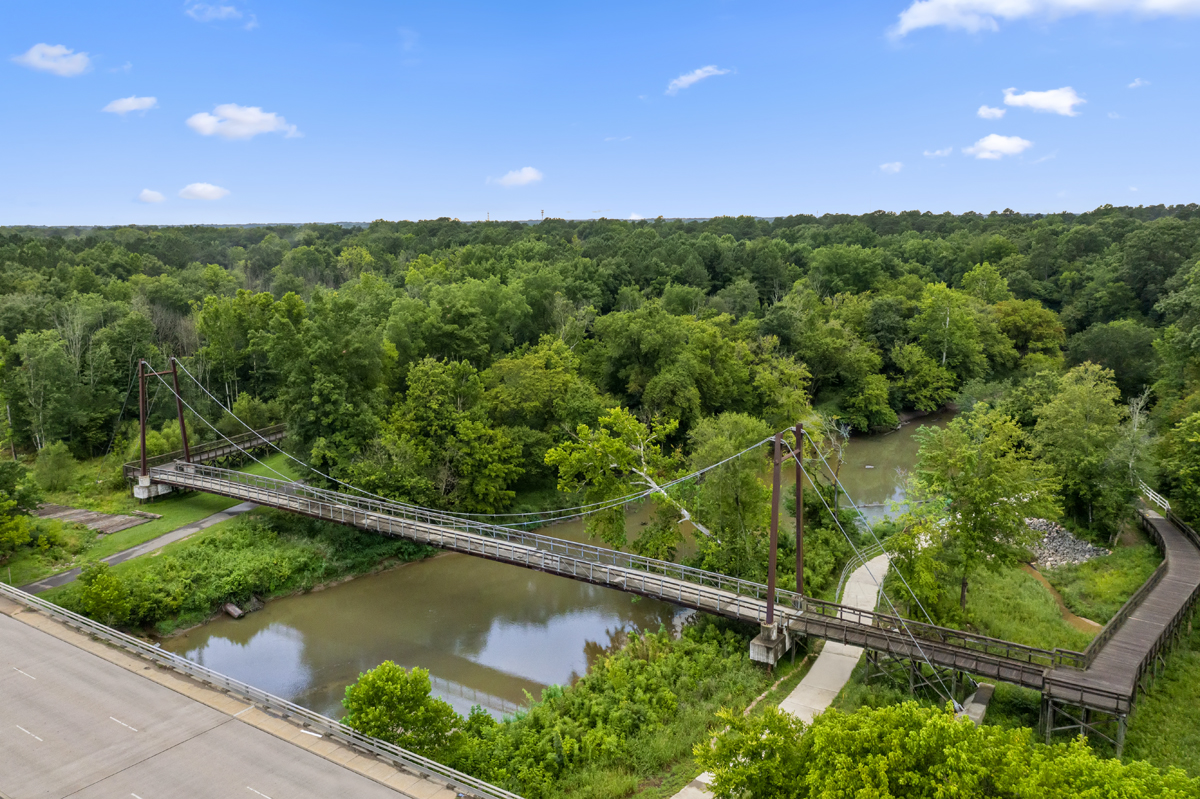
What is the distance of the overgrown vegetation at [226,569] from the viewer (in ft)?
87.5

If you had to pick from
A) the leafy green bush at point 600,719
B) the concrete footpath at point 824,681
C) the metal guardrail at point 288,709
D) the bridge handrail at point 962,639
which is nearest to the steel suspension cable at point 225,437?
the metal guardrail at point 288,709

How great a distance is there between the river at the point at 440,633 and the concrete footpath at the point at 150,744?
5359 mm

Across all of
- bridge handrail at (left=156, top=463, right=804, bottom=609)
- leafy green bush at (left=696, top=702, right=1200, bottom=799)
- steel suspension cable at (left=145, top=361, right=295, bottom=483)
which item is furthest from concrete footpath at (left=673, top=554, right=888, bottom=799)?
steel suspension cable at (left=145, top=361, right=295, bottom=483)

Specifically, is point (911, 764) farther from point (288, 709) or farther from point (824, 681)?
point (288, 709)

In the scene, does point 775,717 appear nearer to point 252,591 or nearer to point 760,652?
point 760,652

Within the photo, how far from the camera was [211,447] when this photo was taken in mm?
42781

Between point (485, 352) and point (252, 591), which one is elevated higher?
point (485, 352)

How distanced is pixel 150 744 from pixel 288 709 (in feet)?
9.71

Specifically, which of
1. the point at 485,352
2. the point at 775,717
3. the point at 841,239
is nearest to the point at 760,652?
the point at 775,717

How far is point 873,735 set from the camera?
→ 12672 millimetres

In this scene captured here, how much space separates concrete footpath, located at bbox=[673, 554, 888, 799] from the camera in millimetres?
17766

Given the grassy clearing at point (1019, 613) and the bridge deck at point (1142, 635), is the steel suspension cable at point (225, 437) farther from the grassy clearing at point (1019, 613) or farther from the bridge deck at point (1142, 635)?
the bridge deck at point (1142, 635)

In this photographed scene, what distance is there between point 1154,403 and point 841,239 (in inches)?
2255

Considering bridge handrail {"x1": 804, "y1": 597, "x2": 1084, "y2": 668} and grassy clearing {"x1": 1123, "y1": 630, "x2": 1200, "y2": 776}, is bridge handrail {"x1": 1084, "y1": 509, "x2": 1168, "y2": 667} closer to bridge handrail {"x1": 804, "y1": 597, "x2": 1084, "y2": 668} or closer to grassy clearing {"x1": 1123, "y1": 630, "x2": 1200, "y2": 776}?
bridge handrail {"x1": 804, "y1": 597, "x2": 1084, "y2": 668}
